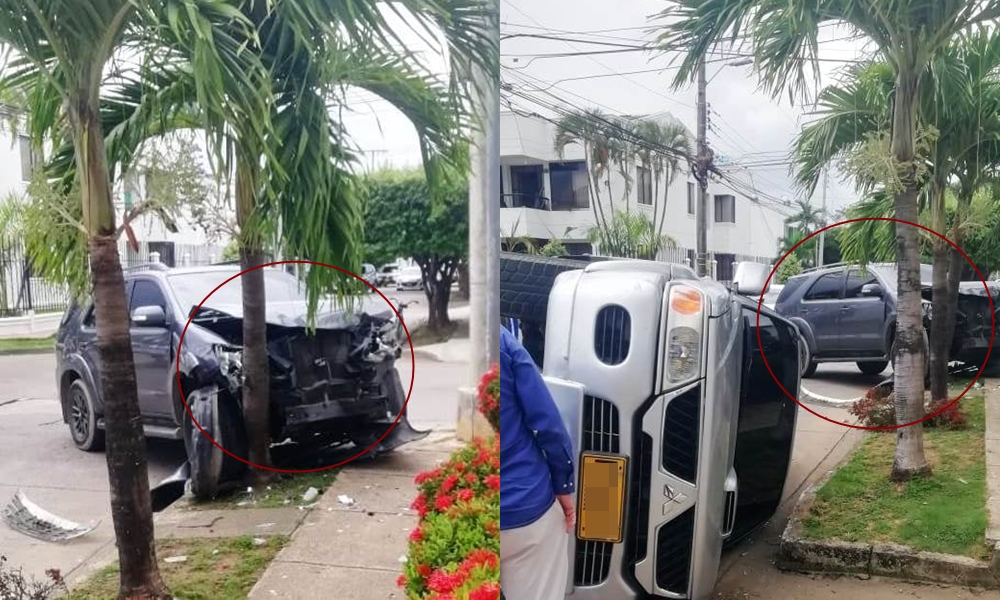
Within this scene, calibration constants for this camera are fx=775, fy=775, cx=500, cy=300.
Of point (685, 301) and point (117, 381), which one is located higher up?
point (685, 301)

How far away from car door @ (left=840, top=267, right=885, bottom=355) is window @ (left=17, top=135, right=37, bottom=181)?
4.52 feet

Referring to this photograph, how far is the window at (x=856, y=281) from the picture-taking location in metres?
1.09

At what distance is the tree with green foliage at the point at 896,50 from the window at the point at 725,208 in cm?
17

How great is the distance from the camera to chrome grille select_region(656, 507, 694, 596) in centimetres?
114

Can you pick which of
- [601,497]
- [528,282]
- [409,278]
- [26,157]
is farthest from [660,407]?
[26,157]

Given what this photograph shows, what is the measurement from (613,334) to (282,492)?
2.95 ft

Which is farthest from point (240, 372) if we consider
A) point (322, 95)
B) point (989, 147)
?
point (989, 147)

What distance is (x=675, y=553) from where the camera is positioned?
3.78 ft

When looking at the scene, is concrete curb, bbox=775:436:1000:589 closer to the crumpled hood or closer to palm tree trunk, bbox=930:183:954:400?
palm tree trunk, bbox=930:183:954:400

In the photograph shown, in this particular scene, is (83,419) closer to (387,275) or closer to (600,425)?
(387,275)

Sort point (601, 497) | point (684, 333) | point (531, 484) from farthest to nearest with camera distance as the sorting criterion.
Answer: point (531, 484)
point (601, 497)
point (684, 333)

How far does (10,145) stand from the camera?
1404 millimetres

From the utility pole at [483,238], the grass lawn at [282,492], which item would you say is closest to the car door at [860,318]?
the utility pole at [483,238]

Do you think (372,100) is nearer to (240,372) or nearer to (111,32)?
(111,32)
